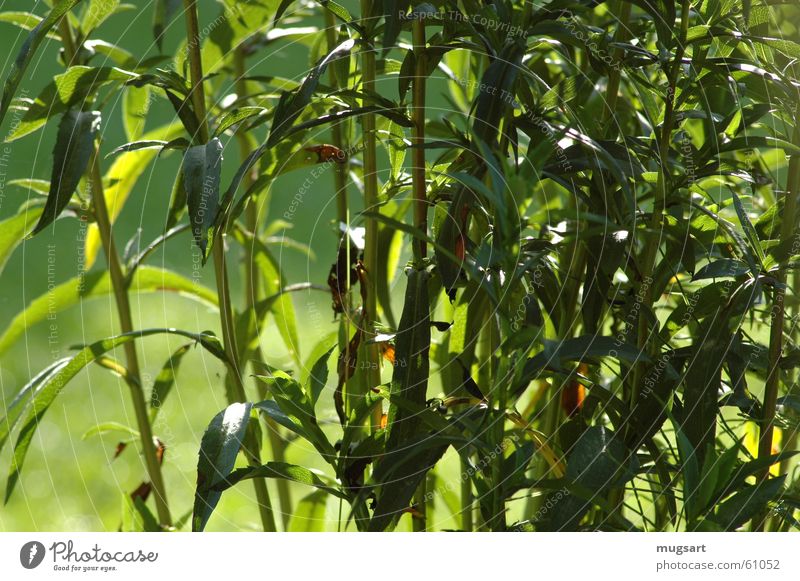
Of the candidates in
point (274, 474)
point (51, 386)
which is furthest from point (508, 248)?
point (51, 386)

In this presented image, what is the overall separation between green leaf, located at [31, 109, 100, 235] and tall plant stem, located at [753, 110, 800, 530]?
42 cm

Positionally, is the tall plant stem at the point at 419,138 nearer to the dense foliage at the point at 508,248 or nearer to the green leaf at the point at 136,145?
the dense foliage at the point at 508,248

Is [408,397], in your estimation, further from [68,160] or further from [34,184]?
[34,184]

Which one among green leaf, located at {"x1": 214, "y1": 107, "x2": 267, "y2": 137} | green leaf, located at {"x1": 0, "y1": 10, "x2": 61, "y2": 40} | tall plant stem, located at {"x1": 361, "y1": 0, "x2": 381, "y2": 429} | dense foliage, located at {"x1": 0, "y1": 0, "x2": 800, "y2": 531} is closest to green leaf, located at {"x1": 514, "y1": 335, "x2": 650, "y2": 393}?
dense foliage, located at {"x1": 0, "y1": 0, "x2": 800, "y2": 531}

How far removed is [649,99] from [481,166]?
0.39 ft

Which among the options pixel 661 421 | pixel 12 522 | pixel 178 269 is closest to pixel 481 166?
pixel 661 421

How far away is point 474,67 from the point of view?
65cm

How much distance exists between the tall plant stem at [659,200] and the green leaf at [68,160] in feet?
1.08

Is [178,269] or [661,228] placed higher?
[661,228]

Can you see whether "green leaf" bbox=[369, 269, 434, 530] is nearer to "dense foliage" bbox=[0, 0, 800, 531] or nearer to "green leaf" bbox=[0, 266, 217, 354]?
"dense foliage" bbox=[0, 0, 800, 531]

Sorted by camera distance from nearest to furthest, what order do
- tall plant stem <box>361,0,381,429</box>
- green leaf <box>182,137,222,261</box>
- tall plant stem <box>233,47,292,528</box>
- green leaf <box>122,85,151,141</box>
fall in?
green leaf <box>182,137,222,261</box>
tall plant stem <box>361,0,381,429</box>
green leaf <box>122,85,151,141</box>
tall plant stem <box>233,47,292,528</box>
